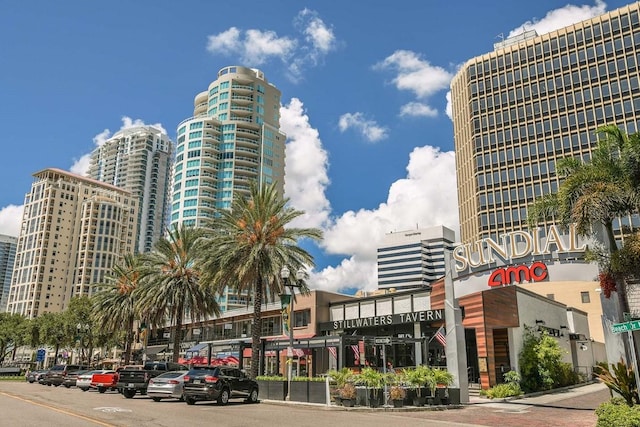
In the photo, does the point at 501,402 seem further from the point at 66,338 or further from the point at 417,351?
the point at 66,338

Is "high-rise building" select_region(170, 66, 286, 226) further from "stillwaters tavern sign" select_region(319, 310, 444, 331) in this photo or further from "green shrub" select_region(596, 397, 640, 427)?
"green shrub" select_region(596, 397, 640, 427)

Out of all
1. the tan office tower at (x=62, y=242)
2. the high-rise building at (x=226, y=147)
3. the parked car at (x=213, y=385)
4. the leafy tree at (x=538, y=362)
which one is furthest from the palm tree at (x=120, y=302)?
the tan office tower at (x=62, y=242)

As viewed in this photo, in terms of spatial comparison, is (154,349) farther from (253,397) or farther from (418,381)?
(418,381)

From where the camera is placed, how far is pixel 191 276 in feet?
141

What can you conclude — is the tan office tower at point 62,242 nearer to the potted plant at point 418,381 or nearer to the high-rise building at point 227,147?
the high-rise building at point 227,147

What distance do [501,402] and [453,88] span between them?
106 meters

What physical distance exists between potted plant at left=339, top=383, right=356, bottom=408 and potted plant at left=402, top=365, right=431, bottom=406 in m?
2.60

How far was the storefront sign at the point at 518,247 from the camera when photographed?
106 feet

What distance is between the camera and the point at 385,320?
41.8m

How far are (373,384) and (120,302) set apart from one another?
118 ft

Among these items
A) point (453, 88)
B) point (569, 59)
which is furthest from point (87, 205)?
point (569, 59)

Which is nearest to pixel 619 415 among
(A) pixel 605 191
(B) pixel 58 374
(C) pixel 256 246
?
(A) pixel 605 191

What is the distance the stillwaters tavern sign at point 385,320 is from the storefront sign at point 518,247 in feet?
16.1

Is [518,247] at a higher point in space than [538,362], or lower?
higher
